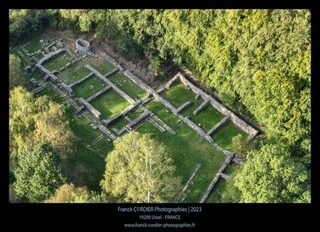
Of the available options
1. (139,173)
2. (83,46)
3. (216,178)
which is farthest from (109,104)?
(216,178)

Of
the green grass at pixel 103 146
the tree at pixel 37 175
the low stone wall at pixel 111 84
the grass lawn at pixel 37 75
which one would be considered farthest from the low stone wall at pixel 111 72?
the tree at pixel 37 175

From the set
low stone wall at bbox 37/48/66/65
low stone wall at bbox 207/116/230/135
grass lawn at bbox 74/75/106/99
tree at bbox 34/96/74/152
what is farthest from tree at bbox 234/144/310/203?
low stone wall at bbox 37/48/66/65

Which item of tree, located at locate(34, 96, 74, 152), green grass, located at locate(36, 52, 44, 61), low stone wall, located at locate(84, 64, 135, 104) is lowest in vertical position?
tree, located at locate(34, 96, 74, 152)

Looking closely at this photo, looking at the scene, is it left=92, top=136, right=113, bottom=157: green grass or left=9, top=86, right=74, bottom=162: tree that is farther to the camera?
left=92, top=136, right=113, bottom=157: green grass

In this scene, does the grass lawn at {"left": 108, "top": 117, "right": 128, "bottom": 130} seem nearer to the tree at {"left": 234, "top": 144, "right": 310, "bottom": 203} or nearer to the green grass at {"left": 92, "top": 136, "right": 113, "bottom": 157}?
the green grass at {"left": 92, "top": 136, "right": 113, "bottom": 157}

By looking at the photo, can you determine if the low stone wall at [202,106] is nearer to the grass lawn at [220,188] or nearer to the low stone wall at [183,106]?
the low stone wall at [183,106]

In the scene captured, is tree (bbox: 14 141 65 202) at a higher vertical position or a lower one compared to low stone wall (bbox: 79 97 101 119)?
lower
